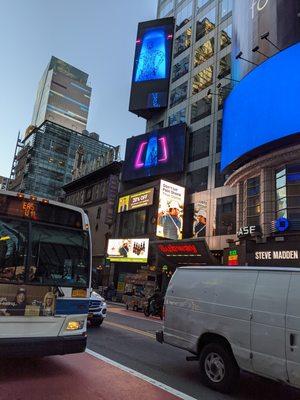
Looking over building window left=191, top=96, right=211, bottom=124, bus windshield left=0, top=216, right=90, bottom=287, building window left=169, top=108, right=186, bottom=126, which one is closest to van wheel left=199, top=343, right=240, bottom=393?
bus windshield left=0, top=216, right=90, bottom=287

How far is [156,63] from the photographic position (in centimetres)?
5222

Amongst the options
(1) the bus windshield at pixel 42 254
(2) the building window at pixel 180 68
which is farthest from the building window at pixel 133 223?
(1) the bus windshield at pixel 42 254

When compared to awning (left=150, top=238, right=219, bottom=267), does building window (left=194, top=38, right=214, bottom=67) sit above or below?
above

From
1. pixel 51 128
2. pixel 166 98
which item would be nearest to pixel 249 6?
pixel 166 98

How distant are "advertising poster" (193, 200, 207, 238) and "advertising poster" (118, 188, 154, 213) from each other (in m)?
5.67

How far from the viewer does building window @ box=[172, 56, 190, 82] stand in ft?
157

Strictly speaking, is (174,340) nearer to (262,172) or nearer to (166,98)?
(262,172)

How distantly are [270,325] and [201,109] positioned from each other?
38.4m

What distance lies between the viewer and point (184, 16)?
171 feet

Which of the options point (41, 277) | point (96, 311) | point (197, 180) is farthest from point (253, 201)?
point (41, 277)

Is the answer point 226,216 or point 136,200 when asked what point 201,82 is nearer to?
point 136,200

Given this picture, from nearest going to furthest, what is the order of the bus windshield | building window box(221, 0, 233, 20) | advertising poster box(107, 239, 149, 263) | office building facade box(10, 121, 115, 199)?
the bus windshield → advertising poster box(107, 239, 149, 263) → building window box(221, 0, 233, 20) → office building facade box(10, 121, 115, 199)

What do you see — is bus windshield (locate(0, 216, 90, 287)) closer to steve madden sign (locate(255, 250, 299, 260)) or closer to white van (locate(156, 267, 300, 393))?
white van (locate(156, 267, 300, 393))

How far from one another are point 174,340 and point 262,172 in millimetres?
21292
